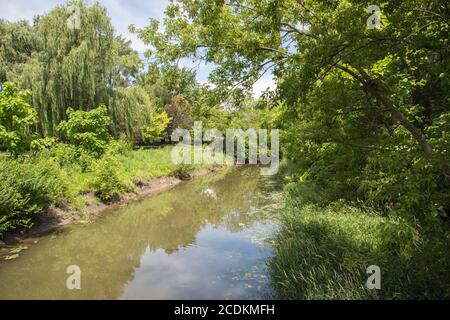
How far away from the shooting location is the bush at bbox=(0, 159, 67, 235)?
8.01 metres

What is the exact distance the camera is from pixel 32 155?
1171cm

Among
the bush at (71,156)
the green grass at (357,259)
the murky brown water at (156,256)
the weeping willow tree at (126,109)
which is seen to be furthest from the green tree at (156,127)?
the green grass at (357,259)

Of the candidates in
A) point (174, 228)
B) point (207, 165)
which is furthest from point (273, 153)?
point (174, 228)

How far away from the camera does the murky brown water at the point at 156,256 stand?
6473 mm

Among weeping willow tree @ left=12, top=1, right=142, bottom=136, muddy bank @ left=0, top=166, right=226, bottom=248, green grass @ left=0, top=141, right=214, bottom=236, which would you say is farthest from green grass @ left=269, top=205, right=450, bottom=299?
weeping willow tree @ left=12, top=1, right=142, bottom=136

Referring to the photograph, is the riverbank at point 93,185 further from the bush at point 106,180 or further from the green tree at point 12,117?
the green tree at point 12,117

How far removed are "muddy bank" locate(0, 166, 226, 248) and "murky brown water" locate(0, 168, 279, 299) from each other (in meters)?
0.39

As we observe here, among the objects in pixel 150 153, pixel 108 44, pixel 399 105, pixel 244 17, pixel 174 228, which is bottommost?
pixel 174 228

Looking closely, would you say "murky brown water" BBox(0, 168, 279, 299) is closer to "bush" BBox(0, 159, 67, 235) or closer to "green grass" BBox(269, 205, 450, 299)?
"green grass" BBox(269, 205, 450, 299)

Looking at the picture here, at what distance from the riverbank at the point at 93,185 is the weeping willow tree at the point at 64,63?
366 centimetres

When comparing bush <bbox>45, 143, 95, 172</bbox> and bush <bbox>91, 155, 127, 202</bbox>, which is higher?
bush <bbox>45, 143, 95, 172</bbox>

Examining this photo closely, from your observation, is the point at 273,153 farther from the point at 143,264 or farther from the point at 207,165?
the point at 143,264

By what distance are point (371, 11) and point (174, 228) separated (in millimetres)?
8944

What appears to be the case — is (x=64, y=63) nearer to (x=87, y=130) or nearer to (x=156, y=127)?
(x=87, y=130)
